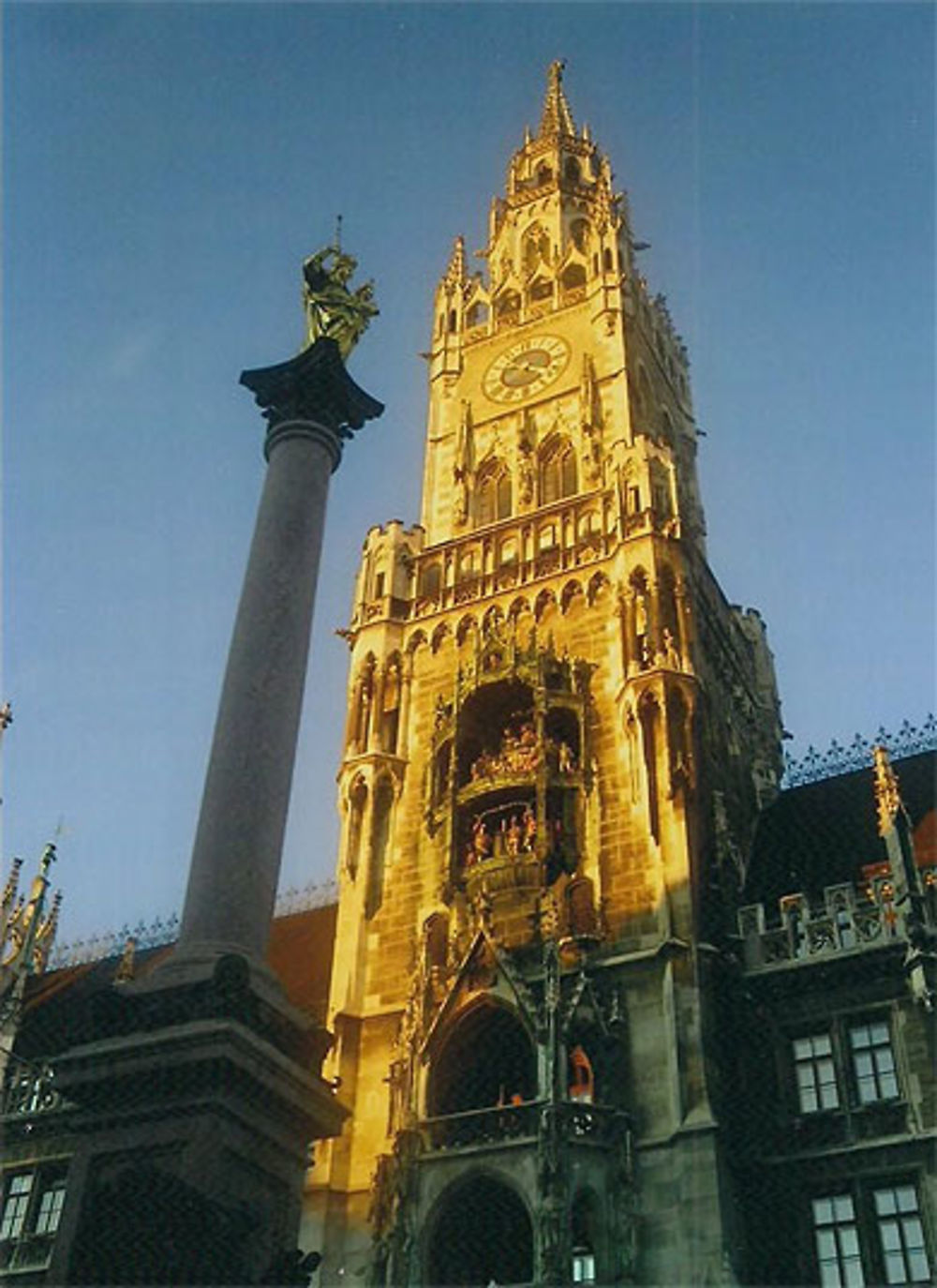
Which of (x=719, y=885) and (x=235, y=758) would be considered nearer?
(x=235, y=758)

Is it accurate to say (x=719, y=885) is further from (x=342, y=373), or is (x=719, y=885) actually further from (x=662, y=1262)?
(x=342, y=373)

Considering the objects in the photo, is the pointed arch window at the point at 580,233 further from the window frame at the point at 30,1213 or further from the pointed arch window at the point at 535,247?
the window frame at the point at 30,1213

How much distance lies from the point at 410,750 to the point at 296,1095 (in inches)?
749

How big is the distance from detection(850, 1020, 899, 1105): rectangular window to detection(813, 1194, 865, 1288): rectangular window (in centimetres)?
199

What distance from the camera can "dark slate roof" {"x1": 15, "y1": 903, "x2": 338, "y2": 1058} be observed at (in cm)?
3459

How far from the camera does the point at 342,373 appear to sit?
873 inches

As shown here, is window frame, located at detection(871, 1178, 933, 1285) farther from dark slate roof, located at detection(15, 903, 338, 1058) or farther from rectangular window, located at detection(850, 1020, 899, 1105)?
dark slate roof, located at detection(15, 903, 338, 1058)

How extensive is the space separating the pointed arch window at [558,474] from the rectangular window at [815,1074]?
61.7 ft

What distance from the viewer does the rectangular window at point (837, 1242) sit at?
76.4 ft

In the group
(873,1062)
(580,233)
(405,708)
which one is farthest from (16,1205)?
(580,233)

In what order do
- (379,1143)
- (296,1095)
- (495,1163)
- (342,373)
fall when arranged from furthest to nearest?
(379,1143)
(495,1163)
(342,373)
(296,1095)

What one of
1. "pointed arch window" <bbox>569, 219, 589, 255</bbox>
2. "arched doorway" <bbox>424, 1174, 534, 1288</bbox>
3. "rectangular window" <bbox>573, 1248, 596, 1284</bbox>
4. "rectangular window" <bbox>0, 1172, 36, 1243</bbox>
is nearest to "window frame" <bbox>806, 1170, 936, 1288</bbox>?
"rectangular window" <bbox>573, 1248, 596, 1284</bbox>

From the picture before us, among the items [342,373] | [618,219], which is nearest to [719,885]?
[342,373]

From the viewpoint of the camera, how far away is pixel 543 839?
98.2 feet
